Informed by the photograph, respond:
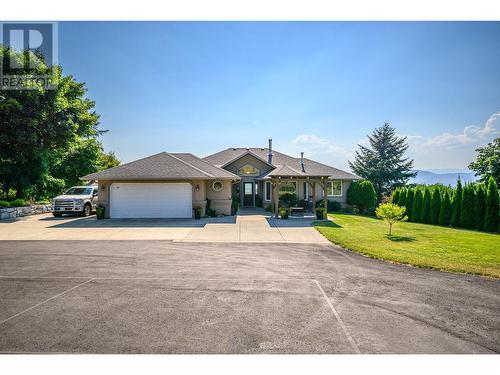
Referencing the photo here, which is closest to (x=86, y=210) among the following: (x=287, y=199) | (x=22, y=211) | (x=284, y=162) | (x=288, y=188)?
(x=22, y=211)

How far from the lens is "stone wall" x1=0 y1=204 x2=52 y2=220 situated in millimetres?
19641

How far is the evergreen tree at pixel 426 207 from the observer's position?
20859mm

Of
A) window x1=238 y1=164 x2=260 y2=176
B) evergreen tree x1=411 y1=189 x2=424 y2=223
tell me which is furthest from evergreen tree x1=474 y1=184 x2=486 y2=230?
window x1=238 y1=164 x2=260 y2=176

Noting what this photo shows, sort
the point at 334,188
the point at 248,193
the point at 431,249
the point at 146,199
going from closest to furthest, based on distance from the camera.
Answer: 1. the point at 431,249
2. the point at 146,199
3. the point at 334,188
4. the point at 248,193

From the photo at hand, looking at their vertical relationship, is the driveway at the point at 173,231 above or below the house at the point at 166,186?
below

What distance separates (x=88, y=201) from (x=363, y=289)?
20.9 meters

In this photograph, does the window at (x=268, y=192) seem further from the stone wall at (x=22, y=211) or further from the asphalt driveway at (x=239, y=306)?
the stone wall at (x=22, y=211)

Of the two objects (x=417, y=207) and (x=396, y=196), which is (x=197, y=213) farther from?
(x=396, y=196)

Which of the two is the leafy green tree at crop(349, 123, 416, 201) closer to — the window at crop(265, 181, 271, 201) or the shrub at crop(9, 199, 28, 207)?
the window at crop(265, 181, 271, 201)

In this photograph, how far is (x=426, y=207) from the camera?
2105 centimetres

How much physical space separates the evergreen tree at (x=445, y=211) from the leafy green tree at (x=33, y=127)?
88.1 feet

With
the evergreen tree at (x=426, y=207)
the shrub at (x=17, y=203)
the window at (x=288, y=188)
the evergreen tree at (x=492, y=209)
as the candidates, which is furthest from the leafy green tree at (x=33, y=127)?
the evergreen tree at (x=492, y=209)

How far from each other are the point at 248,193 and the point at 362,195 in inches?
387

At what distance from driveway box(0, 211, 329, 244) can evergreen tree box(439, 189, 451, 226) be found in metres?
9.55
